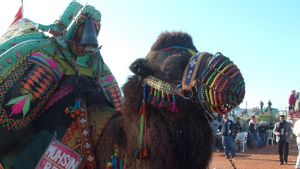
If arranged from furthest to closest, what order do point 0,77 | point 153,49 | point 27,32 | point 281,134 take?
point 281,134, point 27,32, point 0,77, point 153,49

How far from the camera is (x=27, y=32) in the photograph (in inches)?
164

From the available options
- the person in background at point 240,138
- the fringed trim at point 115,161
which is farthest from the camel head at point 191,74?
the person in background at point 240,138

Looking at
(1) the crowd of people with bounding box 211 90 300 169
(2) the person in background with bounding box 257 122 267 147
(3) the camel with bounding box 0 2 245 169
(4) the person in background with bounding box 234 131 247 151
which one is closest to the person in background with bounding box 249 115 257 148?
(1) the crowd of people with bounding box 211 90 300 169

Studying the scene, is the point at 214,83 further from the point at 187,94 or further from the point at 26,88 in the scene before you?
the point at 26,88

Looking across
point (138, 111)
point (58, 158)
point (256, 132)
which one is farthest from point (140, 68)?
point (256, 132)

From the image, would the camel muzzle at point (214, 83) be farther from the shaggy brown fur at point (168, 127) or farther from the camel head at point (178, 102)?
the shaggy brown fur at point (168, 127)

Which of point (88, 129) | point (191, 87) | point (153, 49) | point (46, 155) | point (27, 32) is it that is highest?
point (27, 32)

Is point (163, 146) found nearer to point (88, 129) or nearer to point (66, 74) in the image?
point (88, 129)

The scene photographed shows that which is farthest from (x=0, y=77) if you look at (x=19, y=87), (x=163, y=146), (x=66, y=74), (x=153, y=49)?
(x=163, y=146)

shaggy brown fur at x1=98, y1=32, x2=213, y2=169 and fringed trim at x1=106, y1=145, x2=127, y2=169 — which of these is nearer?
shaggy brown fur at x1=98, y1=32, x2=213, y2=169

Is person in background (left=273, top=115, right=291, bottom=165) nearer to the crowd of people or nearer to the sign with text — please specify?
the crowd of people

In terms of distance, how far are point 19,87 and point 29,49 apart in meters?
0.40

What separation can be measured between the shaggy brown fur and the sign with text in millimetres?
510

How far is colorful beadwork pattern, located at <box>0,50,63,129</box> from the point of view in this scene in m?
3.36
